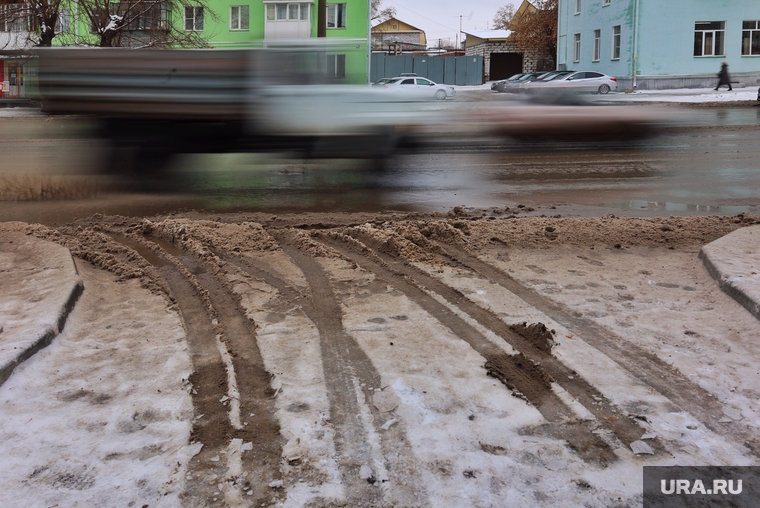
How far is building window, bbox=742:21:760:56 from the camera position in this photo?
119 feet

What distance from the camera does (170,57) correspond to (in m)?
9.77

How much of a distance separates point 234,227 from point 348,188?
2.84 m

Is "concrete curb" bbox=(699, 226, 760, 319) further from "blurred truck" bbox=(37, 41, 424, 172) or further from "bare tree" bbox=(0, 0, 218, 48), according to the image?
"bare tree" bbox=(0, 0, 218, 48)

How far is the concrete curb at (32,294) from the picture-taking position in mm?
3943

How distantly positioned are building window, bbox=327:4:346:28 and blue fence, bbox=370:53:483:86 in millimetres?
3611

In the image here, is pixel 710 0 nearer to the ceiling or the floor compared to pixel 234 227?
nearer to the ceiling

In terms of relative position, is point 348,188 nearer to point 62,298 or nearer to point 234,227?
point 234,227

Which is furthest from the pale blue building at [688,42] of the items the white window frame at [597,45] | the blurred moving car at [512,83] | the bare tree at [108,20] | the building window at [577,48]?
the bare tree at [108,20]

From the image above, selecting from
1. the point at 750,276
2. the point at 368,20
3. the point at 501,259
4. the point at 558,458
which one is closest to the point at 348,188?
the point at 501,259

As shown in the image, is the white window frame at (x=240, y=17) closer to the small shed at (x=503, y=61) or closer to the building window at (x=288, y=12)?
the building window at (x=288, y=12)

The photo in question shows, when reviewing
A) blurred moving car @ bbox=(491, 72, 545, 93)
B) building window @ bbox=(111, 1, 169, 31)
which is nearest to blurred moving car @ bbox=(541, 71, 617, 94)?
blurred moving car @ bbox=(491, 72, 545, 93)

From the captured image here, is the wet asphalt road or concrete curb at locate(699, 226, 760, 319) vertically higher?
the wet asphalt road

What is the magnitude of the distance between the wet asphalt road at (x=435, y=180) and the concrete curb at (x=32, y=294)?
1834 millimetres

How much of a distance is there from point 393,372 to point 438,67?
49.4 m
